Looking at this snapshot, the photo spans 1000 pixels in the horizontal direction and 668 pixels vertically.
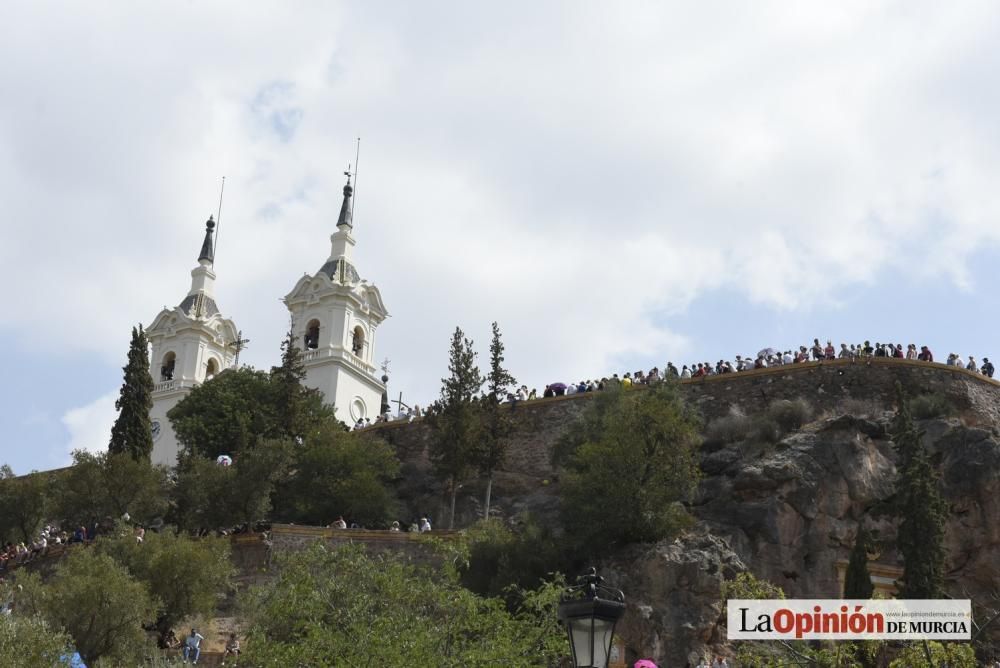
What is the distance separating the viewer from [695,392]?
145 ft

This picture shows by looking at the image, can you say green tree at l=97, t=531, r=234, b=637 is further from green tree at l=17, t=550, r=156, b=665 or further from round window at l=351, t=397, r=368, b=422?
round window at l=351, t=397, r=368, b=422

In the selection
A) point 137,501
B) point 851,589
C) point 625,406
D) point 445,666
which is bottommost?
point 445,666

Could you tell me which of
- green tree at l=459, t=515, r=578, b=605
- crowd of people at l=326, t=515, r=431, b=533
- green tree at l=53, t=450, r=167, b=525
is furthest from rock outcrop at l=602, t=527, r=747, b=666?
green tree at l=53, t=450, r=167, b=525

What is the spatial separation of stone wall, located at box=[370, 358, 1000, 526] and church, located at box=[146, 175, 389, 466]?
Result: 50.7 feet

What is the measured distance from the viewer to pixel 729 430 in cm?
4075

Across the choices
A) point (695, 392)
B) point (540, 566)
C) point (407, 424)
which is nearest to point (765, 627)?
point (540, 566)

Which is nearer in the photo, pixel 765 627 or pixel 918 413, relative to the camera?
pixel 765 627

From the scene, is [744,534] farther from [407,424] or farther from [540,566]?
[407,424]

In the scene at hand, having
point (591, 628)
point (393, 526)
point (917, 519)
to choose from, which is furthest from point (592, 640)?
point (393, 526)

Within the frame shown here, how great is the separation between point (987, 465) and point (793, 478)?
17.3 ft

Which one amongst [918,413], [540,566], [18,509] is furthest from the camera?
[18,509]

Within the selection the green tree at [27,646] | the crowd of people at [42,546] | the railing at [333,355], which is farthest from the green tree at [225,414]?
the green tree at [27,646]

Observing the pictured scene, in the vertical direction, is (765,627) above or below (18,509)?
below

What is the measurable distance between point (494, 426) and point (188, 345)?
31.0m
